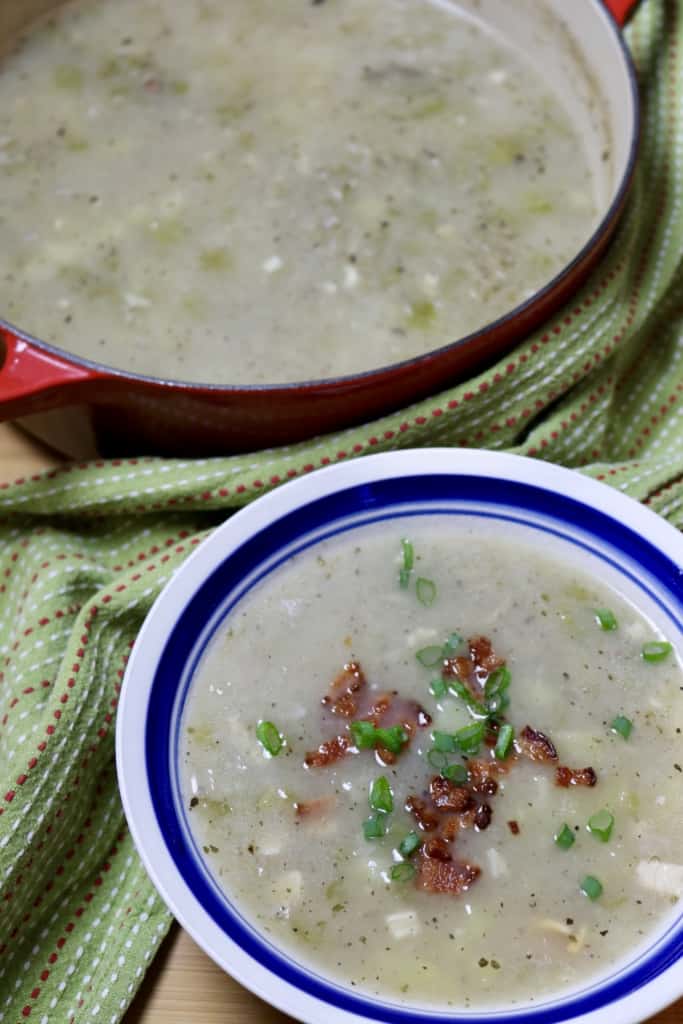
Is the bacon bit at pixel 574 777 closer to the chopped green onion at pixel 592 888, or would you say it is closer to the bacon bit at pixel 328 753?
the chopped green onion at pixel 592 888

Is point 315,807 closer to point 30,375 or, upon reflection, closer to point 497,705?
point 497,705

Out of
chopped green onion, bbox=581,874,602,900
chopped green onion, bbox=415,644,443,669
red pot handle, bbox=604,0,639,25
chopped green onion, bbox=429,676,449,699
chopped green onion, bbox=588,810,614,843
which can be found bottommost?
chopped green onion, bbox=581,874,602,900

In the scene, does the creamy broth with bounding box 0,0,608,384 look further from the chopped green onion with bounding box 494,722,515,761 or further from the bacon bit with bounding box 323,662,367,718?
the chopped green onion with bounding box 494,722,515,761

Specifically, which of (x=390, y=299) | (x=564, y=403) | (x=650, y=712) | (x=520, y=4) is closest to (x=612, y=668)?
(x=650, y=712)

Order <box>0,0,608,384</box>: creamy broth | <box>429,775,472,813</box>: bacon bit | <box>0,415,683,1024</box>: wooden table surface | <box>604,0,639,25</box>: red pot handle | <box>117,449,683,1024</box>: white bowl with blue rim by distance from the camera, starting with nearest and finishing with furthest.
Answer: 1. <box>117,449,683,1024</box>: white bowl with blue rim
2. <box>429,775,472,813</box>: bacon bit
3. <box>0,415,683,1024</box>: wooden table surface
4. <box>0,0,608,384</box>: creamy broth
5. <box>604,0,639,25</box>: red pot handle

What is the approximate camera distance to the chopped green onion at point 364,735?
1383mm

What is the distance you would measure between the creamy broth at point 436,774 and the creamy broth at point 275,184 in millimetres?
399

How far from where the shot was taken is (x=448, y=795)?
1.35 m

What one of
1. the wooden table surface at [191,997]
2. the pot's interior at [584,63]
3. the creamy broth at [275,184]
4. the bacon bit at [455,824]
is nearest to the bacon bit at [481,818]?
the bacon bit at [455,824]

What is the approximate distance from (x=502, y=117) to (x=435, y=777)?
117 centimetres

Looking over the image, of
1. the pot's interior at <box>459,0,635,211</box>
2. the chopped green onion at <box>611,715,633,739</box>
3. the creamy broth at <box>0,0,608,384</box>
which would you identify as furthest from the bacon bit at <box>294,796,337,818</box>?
the pot's interior at <box>459,0,635,211</box>

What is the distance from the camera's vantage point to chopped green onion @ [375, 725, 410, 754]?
138cm

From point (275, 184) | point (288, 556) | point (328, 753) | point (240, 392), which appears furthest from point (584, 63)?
point (328, 753)

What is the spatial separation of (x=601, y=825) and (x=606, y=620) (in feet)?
0.79
